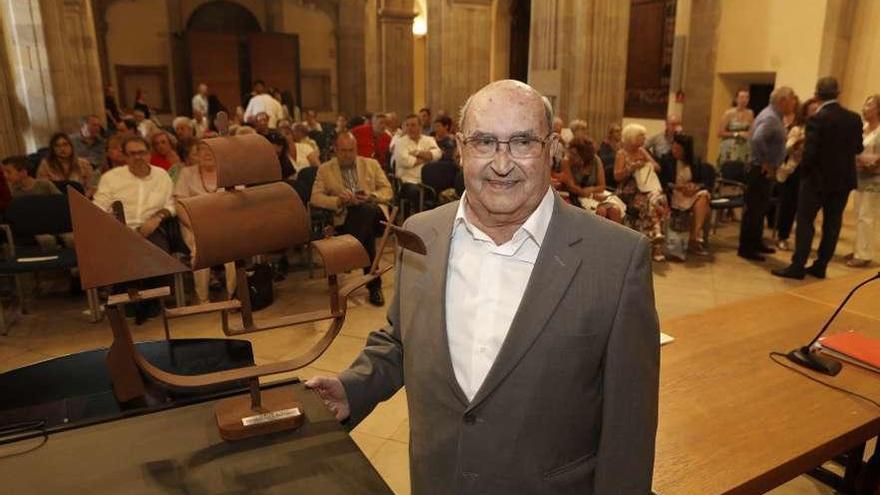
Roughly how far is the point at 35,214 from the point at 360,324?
2953mm

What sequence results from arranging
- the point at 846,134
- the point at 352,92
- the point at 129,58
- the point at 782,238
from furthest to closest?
the point at 352,92, the point at 129,58, the point at 782,238, the point at 846,134

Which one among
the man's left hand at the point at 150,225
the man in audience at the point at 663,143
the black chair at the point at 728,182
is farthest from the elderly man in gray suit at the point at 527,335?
the black chair at the point at 728,182

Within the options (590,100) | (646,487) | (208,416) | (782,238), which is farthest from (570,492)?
(590,100)

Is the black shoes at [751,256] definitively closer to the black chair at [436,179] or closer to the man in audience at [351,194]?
the black chair at [436,179]

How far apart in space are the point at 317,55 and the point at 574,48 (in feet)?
38.5

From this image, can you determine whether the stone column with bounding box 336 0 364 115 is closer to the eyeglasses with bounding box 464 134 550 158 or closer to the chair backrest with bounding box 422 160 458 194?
the chair backrest with bounding box 422 160 458 194

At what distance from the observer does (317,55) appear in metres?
18.7

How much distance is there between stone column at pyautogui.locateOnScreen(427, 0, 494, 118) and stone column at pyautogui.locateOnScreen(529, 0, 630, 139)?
3.07 meters

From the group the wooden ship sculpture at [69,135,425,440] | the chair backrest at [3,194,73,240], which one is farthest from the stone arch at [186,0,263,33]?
the wooden ship sculpture at [69,135,425,440]

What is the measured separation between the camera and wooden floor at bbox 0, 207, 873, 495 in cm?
332

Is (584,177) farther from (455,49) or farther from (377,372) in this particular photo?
(455,49)

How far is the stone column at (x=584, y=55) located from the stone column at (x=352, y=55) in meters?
9.98

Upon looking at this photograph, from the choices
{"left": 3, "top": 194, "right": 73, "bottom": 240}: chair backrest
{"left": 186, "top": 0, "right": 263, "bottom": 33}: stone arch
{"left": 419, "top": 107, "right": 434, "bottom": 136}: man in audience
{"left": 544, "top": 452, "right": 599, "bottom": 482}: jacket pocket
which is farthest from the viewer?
{"left": 186, "top": 0, "right": 263, "bottom": 33}: stone arch

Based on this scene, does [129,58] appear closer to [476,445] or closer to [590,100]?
[590,100]
